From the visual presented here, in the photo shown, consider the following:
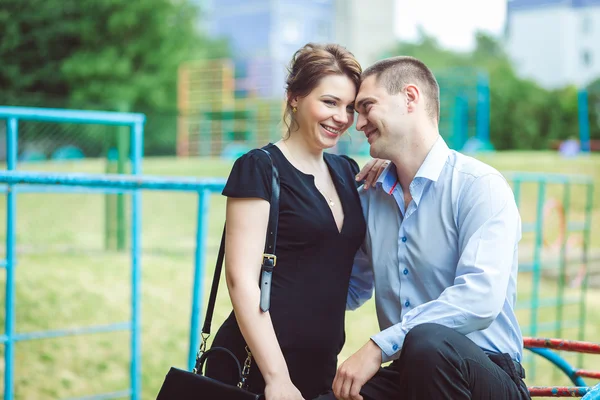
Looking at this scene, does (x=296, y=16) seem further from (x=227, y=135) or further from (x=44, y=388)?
(x=44, y=388)

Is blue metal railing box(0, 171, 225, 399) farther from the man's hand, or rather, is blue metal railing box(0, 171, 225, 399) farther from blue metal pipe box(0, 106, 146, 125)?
blue metal pipe box(0, 106, 146, 125)

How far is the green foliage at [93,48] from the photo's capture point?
64.3 ft

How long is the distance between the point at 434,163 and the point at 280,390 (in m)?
0.71

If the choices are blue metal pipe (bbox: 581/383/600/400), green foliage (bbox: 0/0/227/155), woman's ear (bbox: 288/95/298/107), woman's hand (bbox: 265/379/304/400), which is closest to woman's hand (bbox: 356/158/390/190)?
woman's ear (bbox: 288/95/298/107)

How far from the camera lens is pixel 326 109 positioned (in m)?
2.05

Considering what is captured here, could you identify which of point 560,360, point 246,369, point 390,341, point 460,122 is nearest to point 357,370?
point 390,341

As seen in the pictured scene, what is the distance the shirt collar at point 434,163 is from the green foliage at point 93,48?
17407 mm

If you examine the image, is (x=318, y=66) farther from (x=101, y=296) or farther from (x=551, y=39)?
(x=551, y=39)

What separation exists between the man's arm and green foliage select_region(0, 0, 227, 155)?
17.6 metres

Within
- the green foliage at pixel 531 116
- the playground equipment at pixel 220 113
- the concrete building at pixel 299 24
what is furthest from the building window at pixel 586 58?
the playground equipment at pixel 220 113

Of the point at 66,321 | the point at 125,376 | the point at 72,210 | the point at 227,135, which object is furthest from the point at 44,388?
the point at 227,135

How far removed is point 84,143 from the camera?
10.9 m

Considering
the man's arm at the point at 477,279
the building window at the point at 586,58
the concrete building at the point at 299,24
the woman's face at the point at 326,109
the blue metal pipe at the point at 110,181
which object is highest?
the concrete building at the point at 299,24

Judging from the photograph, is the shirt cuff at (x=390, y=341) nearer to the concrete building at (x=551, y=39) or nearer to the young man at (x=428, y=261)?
the young man at (x=428, y=261)
